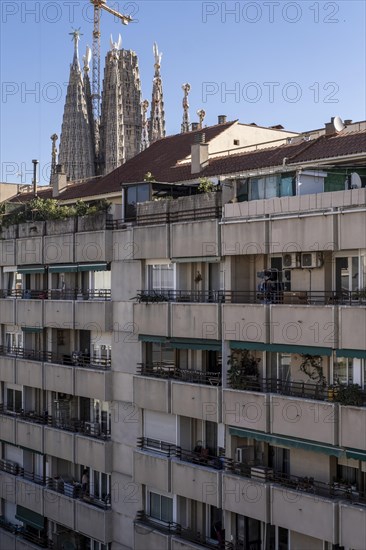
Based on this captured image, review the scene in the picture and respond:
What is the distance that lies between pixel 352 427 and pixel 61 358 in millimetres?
13610

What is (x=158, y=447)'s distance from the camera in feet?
80.3

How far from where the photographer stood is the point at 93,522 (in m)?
26.4

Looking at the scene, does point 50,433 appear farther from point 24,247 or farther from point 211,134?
point 211,134

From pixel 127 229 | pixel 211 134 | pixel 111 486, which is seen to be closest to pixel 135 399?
pixel 111 486

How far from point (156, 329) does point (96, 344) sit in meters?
4.25

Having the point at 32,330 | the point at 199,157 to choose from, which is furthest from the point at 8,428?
the point at 199,157

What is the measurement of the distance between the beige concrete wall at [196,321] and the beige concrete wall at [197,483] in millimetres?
3630

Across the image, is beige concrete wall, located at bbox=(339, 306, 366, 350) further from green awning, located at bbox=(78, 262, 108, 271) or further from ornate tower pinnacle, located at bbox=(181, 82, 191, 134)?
ornate tower pinnacle, located at bbox=(181, 82, 191, 134)

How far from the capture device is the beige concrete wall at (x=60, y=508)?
27.3m

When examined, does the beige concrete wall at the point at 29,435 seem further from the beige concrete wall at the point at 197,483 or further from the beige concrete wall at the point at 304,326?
the beige concrete wall at the point at 304,326

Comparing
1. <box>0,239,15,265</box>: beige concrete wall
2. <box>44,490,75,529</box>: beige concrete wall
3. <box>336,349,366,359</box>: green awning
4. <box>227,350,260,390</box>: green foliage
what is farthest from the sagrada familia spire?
<box>336,349,366,359</box>: green awning

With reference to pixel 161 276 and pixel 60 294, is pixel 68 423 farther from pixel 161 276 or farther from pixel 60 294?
pixel 161 276

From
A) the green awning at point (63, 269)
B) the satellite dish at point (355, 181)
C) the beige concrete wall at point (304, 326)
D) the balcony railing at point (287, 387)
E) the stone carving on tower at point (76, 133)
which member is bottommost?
the balcony railing at point (287, 387)

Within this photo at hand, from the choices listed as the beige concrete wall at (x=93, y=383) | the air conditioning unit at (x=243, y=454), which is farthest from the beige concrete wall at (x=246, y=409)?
the beige concrete wall at (x=93, y=383)
